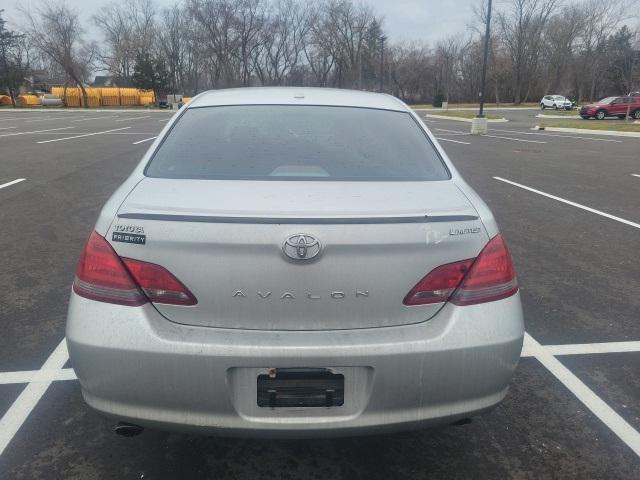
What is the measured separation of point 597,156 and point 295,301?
595 inches

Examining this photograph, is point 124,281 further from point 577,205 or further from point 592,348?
point 577,205

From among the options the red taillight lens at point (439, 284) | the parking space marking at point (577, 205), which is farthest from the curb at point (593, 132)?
the red taillight lens at point (439, 284)

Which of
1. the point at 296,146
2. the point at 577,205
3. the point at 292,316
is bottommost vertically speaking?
the point at 577,205

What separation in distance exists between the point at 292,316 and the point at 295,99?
5.43 feet

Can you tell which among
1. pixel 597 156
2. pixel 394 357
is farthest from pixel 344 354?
pixel 597 156

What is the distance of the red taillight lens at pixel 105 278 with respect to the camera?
6.10ft

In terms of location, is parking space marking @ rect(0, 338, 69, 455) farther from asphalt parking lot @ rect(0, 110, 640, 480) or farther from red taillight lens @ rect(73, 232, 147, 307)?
red taillight lens @ rect(73, 232, 147, 307)

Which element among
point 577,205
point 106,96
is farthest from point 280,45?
point 577,205

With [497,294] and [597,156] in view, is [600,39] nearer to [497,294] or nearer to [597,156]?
[597,156]

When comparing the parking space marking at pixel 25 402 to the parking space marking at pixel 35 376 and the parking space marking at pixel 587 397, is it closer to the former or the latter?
the parking space marking at pixel 35 376

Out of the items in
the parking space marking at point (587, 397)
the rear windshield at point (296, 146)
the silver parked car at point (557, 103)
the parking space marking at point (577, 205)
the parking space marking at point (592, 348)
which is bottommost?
the parking space marking at point (587, 397)

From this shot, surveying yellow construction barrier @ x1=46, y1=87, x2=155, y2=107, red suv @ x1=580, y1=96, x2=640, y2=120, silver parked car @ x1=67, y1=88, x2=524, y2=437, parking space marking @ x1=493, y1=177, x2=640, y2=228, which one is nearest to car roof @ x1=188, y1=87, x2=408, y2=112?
silver parked car @ x1=67, y1=88, x2=524, y2=437

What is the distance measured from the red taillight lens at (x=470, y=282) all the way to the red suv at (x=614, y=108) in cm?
3649

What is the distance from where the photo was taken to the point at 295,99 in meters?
3.04
